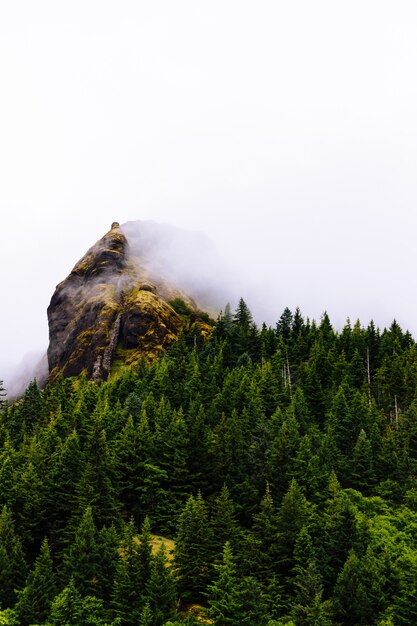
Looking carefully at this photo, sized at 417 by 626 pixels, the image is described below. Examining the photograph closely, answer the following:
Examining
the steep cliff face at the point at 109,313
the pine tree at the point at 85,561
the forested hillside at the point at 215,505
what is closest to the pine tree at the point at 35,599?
the forested hillside at the point at 215,505

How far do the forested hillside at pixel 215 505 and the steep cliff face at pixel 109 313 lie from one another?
3462 centimetres

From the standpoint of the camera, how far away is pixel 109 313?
438 ft

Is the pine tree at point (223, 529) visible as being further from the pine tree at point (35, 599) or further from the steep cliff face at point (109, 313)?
the steep cliff face at point (109, 313)

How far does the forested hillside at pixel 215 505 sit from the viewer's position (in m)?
39.2

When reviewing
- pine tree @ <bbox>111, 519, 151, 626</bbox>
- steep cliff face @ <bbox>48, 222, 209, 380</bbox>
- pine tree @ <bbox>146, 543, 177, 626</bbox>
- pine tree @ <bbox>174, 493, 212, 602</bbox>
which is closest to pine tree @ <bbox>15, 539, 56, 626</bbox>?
pine tree @ <bbox>111, 519, 151, 626</bbox>

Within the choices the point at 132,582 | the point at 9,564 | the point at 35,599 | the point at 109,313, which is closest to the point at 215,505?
the point at 132,582

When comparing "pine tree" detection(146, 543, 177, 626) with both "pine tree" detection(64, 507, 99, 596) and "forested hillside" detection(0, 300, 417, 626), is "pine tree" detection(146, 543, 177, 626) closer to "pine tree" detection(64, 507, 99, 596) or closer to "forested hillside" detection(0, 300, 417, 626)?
"forested hillside" detection(0, 300, 417, 626)

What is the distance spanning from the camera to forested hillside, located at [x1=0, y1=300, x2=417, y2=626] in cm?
3919

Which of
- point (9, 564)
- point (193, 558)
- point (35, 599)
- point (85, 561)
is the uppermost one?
point (193, 558)

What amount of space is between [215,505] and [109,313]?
8572 centimetres

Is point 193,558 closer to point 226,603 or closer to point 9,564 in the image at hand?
point 226,603

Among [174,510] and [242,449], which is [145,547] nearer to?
[174,510]

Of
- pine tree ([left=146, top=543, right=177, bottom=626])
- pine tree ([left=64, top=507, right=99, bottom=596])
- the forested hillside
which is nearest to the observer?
pine tree ([left=146, top=543, right=177, bottom=626])

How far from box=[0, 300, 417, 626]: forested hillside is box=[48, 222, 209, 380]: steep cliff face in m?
34.6
